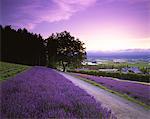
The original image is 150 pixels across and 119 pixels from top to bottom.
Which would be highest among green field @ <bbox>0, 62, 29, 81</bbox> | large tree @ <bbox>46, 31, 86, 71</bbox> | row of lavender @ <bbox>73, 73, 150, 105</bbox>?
large tree @ <bbox>46, 31, 86, 71</bbox>

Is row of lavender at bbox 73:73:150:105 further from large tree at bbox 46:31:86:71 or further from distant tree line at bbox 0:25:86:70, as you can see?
large tree at bbox 46:31:86:71

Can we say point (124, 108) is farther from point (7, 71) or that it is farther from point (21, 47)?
point (21, 47)

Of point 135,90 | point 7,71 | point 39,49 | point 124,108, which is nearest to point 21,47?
point 39,49

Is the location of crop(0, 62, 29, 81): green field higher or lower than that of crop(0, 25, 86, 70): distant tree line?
lower

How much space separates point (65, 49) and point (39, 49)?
871cm

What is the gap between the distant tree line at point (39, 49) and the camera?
50.8m

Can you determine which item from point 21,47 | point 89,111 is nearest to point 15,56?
point 21,47

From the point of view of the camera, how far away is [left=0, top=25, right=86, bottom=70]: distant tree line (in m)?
50.8

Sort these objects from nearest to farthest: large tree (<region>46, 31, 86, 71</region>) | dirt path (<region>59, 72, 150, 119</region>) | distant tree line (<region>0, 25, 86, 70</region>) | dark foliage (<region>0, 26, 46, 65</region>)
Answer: dirt path (<region>59, 72, 150, 119</region>) → dark foliage (<region>0, 26, 46, 65</region>) → distant tree line (<region>0, 25, 86, 70</region>) → large tree (<region>46, 31, 86, 71</region>)

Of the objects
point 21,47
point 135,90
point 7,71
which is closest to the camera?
point 135,90

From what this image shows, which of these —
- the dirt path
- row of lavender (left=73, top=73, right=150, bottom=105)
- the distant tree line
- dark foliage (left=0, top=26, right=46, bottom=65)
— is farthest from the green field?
the distant tree line

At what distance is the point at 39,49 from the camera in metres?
64.6

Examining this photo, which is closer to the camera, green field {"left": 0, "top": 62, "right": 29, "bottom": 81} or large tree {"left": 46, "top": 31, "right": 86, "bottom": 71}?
green field {"left": 0, "top": 62, "right": 29, "bottom": 81}

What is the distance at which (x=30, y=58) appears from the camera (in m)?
61.6
